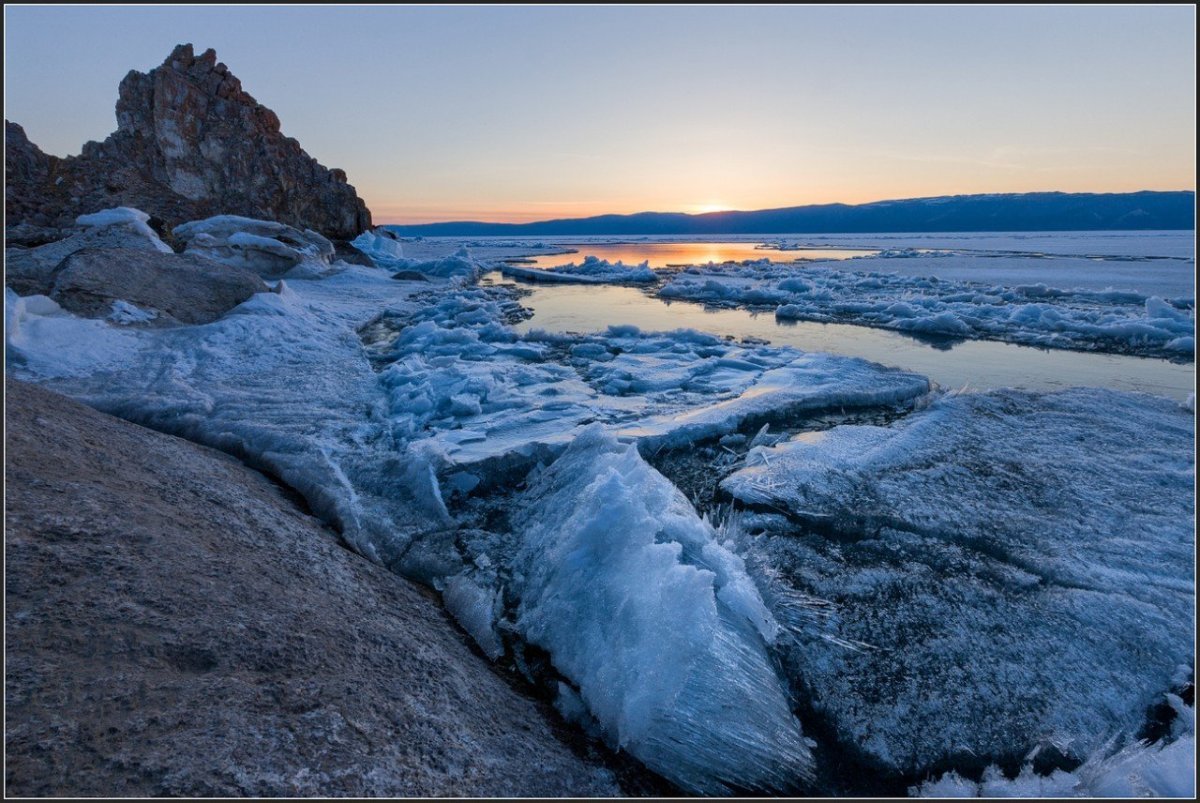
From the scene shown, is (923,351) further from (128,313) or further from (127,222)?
(127,222)

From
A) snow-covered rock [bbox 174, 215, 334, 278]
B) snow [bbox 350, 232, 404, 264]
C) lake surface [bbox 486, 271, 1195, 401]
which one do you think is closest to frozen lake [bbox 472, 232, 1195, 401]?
lake surface [bbox 486, 271, 1195, 401]

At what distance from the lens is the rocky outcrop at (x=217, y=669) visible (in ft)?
3.51

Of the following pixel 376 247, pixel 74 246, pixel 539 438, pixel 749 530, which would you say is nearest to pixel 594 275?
pixel 376 247

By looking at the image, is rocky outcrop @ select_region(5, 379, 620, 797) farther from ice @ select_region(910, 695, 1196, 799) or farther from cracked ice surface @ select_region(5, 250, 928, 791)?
ice @ select_region(910, 695, 1196, 799)

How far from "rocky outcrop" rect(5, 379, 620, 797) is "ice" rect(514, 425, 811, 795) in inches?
7.8

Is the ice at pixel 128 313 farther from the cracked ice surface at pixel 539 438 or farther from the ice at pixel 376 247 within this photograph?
the ice at pixel 376 247

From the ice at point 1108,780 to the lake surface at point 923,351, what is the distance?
14.1 ft

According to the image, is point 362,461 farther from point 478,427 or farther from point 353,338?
point 353,338

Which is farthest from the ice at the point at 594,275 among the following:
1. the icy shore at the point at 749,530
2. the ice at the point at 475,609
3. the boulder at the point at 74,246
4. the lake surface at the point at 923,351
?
the ice at the point at 475,609

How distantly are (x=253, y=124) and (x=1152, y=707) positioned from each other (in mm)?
25912

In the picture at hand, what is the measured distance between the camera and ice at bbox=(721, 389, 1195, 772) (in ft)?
5.56

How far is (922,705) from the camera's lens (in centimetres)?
171

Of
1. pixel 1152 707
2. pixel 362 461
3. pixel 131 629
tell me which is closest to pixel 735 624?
pixel 1152 707

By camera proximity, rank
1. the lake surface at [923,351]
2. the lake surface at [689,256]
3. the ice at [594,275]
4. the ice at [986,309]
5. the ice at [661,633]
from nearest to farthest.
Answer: the ice at [661,633]
the lake surface at [923,351]
the ice at [986,309]
the ice at [594,275]
the lake surface at [689,256]
